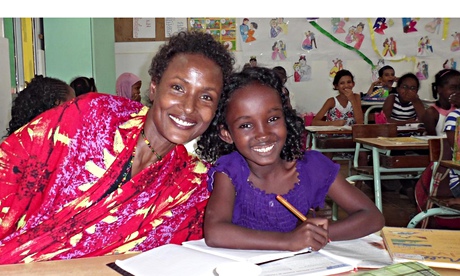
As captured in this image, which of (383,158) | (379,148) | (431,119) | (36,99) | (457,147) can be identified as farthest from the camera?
(431,119)

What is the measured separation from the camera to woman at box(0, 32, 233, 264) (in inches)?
48.5

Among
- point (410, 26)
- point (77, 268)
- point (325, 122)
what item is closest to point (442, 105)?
point (325, 122)

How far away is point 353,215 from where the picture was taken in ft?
4.06

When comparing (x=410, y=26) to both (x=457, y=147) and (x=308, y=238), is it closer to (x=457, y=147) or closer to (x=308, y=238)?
(x=457, y=147)

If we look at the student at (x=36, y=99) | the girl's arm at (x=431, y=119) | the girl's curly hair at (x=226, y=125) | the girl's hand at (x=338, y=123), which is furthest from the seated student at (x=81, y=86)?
the girl's arm at (x=431, y=119)

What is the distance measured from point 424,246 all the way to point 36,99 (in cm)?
182

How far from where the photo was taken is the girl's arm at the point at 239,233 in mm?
1052

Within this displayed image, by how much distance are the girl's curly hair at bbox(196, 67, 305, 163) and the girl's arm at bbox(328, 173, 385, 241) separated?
15 centimetres

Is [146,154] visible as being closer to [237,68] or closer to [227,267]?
[237,68]

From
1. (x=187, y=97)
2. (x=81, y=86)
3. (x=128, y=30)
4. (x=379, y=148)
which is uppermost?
(x=128, y=30)

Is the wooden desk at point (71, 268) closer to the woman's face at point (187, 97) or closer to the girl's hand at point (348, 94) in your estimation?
the woman's face at point (187, 97)

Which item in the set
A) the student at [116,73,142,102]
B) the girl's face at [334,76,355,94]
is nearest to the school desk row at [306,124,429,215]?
the girl's face at [334,76,355,94]

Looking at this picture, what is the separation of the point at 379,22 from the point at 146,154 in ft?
19.3

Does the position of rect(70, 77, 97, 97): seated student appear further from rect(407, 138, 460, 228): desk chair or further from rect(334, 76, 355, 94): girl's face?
rect(334, 76, 355, 94): girl's face
